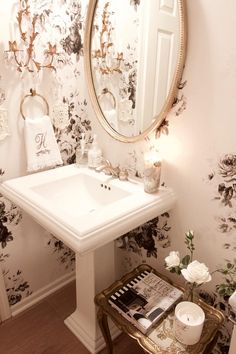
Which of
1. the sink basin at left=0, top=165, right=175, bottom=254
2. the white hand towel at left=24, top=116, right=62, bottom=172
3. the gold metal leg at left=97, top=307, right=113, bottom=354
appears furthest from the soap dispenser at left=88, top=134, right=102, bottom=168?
the gold metal leg at left=97, top=307, right=113, bottom=354

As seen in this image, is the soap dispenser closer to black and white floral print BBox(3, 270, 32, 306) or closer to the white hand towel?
the white hand towel

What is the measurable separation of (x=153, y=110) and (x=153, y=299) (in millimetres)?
833

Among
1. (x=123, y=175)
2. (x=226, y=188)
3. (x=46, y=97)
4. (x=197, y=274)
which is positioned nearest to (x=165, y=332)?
(x=197, y=274)

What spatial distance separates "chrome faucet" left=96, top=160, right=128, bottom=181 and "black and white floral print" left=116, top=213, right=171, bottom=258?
0.90ft

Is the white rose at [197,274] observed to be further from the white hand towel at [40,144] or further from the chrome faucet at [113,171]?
the white hand towel at [40,144]

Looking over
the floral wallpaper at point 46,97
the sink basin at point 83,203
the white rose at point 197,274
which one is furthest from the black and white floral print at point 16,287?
the white rose at point 197,274

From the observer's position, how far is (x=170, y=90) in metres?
1.14

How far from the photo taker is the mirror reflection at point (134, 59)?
1.12 meters

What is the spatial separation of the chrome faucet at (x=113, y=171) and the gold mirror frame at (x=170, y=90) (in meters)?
0.15

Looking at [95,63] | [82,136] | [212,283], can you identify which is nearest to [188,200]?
[212,283]

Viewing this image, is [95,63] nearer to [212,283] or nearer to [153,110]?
[153,110]

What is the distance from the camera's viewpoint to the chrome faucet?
1.42 metres

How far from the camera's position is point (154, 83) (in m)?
1.21

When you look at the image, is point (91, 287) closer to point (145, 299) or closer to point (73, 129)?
point (145, 299)
